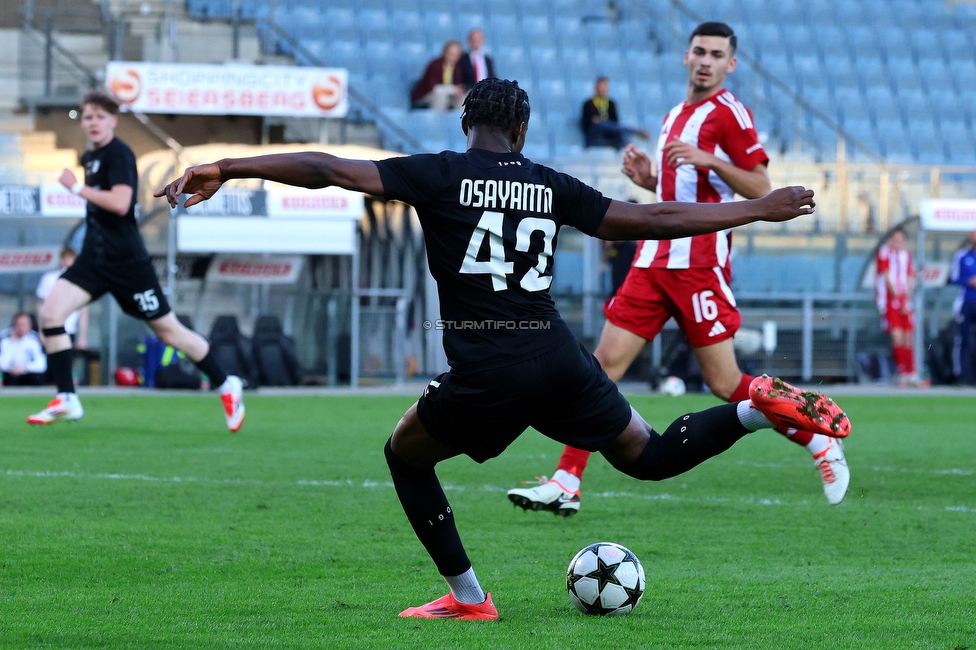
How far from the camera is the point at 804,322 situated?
738 inches

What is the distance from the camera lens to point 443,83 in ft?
69.5

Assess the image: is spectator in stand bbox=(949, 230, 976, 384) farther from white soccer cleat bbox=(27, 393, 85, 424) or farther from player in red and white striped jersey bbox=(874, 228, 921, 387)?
white soccer cleat bbox=(27, 393, 85, 424)

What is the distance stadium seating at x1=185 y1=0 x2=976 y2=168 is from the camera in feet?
74.4

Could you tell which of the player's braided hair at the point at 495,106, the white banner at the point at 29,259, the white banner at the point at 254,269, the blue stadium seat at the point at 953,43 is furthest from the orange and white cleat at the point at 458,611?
the blue stadium seat at the point at 953,43

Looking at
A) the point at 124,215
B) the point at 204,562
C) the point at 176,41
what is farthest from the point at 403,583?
the point at 176,41

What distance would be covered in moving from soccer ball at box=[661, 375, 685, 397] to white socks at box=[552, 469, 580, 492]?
1026cm

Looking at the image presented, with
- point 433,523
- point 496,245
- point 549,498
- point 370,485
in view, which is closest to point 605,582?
point 433,523

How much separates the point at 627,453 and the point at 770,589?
2.39 feet

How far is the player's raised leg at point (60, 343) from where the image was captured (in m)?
9.71

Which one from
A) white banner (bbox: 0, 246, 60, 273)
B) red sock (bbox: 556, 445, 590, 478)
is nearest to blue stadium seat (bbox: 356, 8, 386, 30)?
white banner (bbox: 0, 246, 60, 273)

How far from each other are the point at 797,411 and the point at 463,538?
6.21ft

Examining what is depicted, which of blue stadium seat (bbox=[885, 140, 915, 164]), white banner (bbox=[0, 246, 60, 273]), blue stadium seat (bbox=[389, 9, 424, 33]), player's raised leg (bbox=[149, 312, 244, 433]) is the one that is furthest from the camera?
blue stadium seat (bbox=[885, 140, 915, 164])

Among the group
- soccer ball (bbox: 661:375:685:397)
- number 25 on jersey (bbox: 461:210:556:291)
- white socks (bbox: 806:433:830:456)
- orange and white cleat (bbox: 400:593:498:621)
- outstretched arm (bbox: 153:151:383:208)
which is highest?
outstretched arm (bbox: 153:151:383:208)

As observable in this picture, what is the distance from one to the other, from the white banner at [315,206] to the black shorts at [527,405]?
43.0ft
